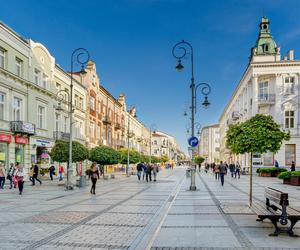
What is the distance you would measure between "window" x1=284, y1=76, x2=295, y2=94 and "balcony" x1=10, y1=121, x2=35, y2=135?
3242cm

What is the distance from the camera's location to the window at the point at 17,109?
28.9 metres

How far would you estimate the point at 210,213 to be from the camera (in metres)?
11.6

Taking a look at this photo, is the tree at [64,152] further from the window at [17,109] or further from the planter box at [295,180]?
the planter box at [295,180]

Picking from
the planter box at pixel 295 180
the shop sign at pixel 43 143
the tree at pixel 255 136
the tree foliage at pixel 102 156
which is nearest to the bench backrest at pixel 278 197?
the tree at pixel 255 136

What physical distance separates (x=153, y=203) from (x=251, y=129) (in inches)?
184

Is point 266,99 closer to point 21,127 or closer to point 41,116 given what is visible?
point 41,116

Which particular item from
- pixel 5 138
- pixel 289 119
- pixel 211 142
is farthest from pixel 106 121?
pixel 211 142

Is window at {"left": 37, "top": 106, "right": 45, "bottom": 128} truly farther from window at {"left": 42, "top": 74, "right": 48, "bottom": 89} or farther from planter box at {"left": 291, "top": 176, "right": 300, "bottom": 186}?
planter box at {"left": 291, "top": 176, "right": 300, "bottom": 186}

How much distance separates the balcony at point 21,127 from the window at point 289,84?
3242 centimetres

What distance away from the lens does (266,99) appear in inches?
1912

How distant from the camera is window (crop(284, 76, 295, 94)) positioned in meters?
48.0

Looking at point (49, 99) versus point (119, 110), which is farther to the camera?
point (119, 110)

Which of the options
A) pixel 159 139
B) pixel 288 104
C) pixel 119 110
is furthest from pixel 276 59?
pixel 159 139

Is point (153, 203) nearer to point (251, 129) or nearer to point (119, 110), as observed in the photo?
point (251, 129)
